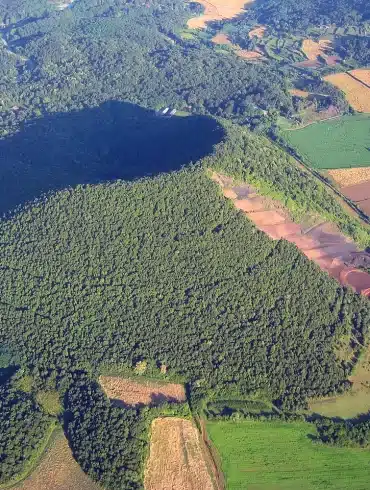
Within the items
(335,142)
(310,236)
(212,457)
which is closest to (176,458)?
(212,457)

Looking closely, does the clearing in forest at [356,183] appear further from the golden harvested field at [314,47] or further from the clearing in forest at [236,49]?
the clearing in forest at [236,49]

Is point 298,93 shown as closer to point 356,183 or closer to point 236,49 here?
point 236,49

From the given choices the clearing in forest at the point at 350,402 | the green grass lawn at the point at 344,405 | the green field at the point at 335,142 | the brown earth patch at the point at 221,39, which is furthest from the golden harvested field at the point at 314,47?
the green grass lawn at the point at 344,405

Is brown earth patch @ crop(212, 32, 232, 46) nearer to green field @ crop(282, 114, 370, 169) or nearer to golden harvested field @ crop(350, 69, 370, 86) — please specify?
golden harvested field @ crop(350, 69, 370, 86)

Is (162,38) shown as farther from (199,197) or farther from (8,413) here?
(8,413)

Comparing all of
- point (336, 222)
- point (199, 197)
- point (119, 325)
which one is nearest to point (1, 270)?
point (119, 325)
